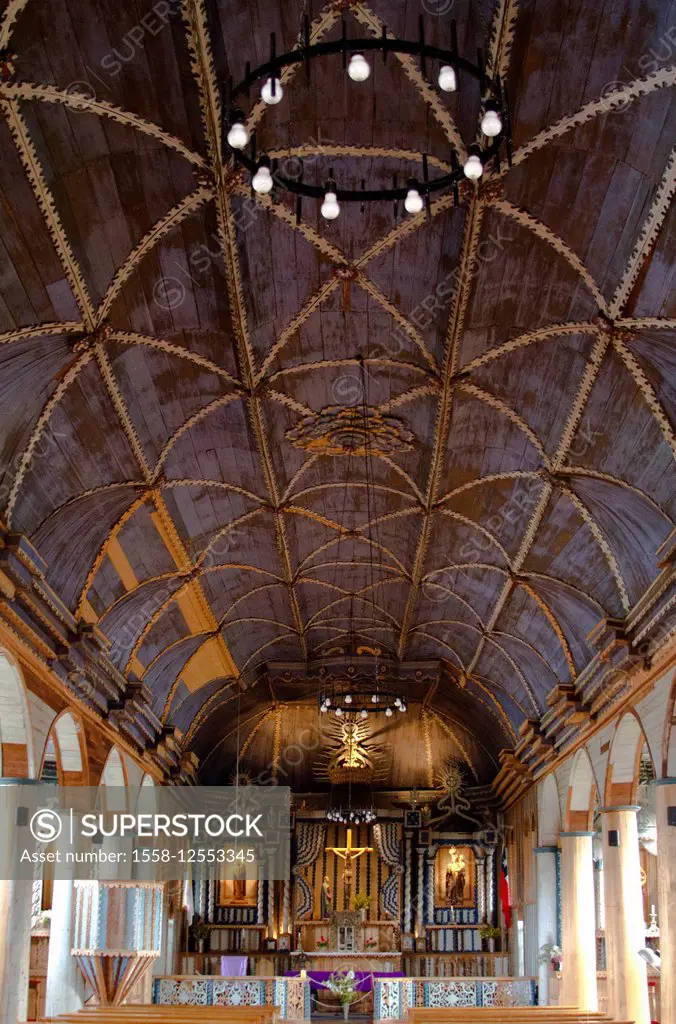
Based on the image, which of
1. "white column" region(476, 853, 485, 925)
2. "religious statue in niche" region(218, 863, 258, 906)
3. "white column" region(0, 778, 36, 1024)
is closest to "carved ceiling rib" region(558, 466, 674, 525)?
"white column" region(0, 778, 36, 1024)

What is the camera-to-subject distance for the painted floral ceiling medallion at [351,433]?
14.4 metres

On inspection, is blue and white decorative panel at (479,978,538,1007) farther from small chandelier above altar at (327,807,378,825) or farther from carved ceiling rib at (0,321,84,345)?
carved ceiling rib at (0,321,84,345)

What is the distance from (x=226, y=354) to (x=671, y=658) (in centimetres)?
674

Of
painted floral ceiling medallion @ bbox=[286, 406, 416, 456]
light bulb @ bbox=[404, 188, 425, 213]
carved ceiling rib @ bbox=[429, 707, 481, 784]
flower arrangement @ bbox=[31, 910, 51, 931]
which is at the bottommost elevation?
flower arrangement @ bbox=[31, 910, 51, 931]

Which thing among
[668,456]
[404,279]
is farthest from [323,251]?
[668,456]

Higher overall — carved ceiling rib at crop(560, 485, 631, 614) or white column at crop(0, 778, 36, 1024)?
carved ceiling rib at crop(560, 485, 631, 614)

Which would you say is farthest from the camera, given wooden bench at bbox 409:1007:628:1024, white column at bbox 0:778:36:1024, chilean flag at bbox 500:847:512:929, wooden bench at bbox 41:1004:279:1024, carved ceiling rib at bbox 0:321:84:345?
chilean flag at bbox 500:847:512:929

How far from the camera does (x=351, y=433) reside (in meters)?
14.9

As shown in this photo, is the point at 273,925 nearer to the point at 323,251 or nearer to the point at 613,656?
the point at 613,656

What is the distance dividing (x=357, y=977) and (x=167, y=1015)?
44.3ft

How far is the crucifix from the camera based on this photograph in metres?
29.9

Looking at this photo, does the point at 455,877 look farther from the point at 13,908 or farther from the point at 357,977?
the point at 13,908

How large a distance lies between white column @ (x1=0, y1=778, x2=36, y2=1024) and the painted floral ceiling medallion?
5.83 m

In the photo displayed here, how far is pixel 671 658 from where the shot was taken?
13.6 metres
